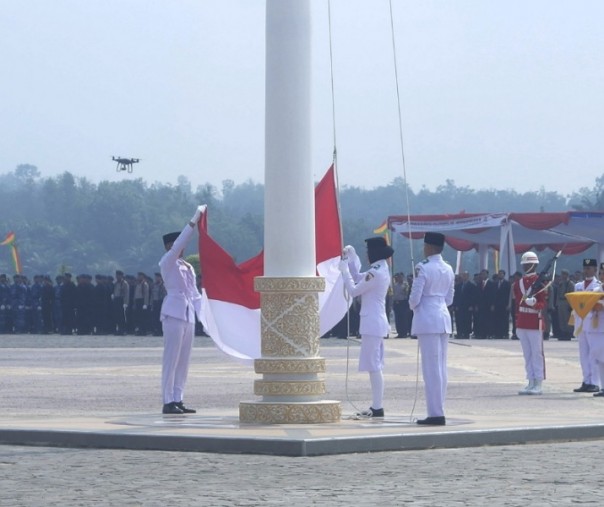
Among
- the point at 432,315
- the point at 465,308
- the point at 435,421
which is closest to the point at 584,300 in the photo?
the point at 432,315

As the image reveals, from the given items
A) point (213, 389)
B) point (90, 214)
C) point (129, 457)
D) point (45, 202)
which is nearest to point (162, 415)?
point (129, 457)

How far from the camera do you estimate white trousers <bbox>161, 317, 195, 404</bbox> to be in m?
16.6

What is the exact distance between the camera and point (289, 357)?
A: 14938 millimetres

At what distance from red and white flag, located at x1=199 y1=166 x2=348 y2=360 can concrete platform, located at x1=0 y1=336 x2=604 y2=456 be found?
79cm

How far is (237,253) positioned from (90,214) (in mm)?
23082

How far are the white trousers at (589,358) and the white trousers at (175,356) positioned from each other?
670cm

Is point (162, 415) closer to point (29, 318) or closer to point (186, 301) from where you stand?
point (186, 301)

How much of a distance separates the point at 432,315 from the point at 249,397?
4.98m

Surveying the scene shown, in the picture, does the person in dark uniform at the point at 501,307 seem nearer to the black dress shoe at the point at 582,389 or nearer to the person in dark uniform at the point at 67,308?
the person in dark uniform at the point at 67,308

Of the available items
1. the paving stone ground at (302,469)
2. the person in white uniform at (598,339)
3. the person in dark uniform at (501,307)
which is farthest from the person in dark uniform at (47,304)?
the person in white uniform at (598,339)

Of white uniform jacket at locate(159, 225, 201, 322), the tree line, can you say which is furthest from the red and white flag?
the tree line

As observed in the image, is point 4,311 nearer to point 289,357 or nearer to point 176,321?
point 176,321

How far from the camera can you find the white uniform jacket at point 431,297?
596 inches

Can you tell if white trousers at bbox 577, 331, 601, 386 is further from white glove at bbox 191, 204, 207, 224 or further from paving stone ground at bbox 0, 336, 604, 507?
white glove at bbox 191, 204, 207, 224
